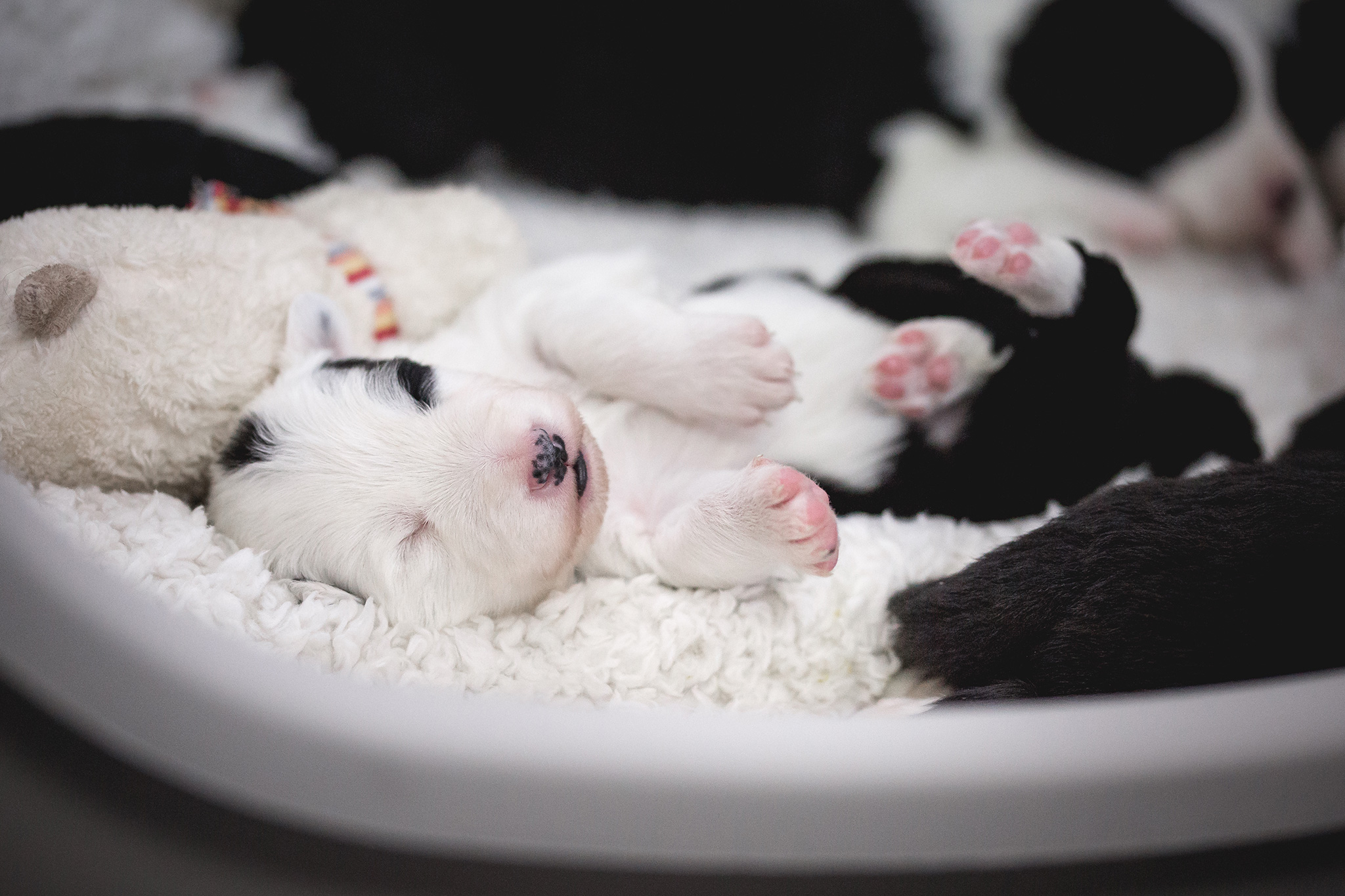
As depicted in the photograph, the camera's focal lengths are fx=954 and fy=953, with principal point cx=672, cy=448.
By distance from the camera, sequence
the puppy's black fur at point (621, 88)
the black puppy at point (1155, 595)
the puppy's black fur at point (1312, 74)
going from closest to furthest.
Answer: the black puppy at point (1155, 595), the puppy's black fur at point (621, 88), the puppy's black fur at point (1312, 74)

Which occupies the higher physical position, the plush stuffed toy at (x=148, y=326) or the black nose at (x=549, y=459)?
the plush stuffed toy at (x=148, y=326)

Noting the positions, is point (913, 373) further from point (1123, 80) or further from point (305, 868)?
point (1123, 80)

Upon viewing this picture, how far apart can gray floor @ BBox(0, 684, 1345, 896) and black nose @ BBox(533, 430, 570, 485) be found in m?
0.37

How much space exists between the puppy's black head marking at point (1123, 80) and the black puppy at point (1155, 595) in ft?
4.05

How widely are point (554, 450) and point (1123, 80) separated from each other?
163 centimetres

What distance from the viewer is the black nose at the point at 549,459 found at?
917 millimetres

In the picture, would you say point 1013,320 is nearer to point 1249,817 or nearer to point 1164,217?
point 1249,817

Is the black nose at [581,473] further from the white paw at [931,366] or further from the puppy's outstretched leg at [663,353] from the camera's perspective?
the white paw at [931,366]

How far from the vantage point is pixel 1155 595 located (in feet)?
2.80

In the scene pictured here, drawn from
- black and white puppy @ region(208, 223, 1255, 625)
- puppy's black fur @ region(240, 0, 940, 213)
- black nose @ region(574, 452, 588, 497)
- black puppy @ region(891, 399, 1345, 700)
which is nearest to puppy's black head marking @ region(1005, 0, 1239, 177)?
puppy's black fur @ region(240, 0, 940, 213)

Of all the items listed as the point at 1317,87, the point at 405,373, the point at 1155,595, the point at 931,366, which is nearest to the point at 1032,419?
the point at 931,366

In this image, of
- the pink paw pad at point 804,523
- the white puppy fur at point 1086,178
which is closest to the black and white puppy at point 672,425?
the pink paw pad at point 804,523

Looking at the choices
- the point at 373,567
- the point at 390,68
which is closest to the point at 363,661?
the point at 373,567

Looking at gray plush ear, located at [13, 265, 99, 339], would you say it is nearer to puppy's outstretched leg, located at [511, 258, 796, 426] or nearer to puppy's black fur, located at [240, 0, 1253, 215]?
puppy's outstretched leg, located at [511, 258, 796, 426]
